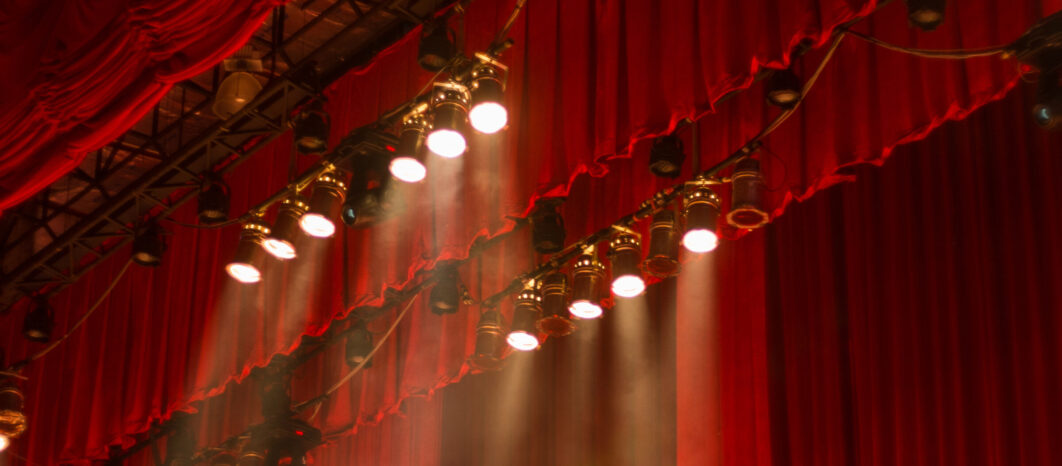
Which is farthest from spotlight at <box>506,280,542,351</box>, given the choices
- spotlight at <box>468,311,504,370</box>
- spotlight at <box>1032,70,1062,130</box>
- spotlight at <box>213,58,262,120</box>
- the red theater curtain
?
spotlight at <box>1032,70,1062,130</box>

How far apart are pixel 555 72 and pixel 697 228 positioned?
3.61 ft

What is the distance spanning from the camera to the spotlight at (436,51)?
5.63 m

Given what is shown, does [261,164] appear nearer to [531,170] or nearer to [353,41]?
[353,41]

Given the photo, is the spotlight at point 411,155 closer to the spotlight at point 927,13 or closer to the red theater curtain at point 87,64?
the red theater curtain at point 87,64

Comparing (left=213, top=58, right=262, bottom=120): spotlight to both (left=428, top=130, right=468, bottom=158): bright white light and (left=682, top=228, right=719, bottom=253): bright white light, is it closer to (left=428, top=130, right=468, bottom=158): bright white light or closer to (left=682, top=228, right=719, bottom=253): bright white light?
(left=428, top=130, right=468, bottom=158): bright white light

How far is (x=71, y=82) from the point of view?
484cm

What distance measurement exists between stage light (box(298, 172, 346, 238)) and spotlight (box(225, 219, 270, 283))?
0.42 metres

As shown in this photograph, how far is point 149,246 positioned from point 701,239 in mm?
4165

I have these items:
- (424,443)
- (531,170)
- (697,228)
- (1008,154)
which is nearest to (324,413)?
(424,443)

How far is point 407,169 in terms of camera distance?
5625 millimetres

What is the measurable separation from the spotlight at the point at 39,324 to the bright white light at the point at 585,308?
4.96 m

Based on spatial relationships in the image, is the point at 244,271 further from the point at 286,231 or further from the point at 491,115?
the point at 491,115

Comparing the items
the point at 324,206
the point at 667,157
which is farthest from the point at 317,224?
the point at 667,157

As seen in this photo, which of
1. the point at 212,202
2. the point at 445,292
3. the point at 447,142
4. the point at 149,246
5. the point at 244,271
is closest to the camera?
the point at 447,142
